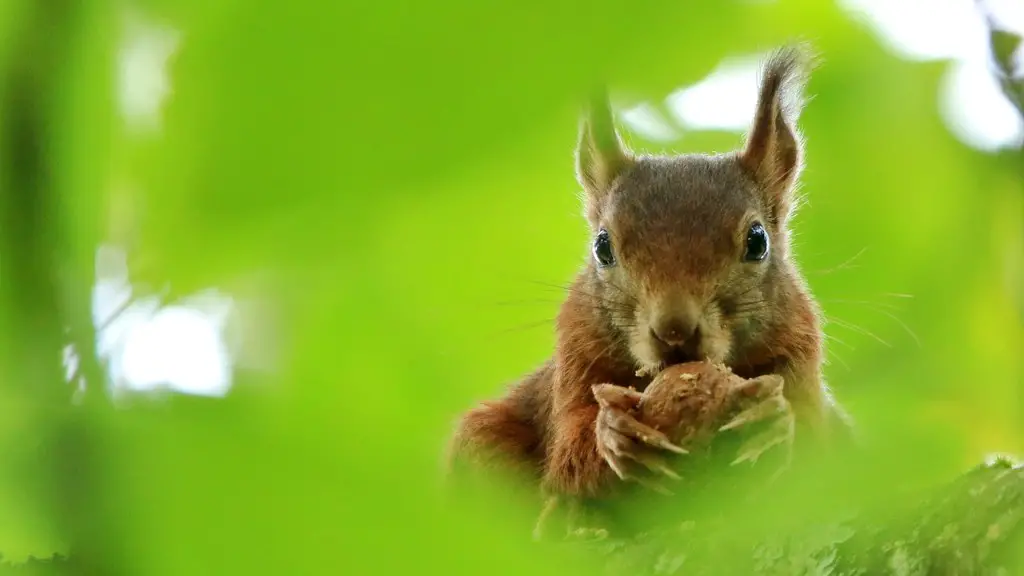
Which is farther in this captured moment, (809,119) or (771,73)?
(771,73)

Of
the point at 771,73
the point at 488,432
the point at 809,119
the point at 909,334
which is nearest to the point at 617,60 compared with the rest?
the point at 909,334

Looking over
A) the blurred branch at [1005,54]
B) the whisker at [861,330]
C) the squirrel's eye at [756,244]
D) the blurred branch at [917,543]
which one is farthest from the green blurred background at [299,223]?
the squirrel's eye at [756,244]

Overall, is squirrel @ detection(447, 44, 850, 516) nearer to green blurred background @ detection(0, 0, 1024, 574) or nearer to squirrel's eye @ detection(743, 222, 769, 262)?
squirrel's eye @ detection(743, 222, 769, 262)

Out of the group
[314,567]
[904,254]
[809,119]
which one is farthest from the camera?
[809,119]

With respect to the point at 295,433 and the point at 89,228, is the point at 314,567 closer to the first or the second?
the point at 295,433

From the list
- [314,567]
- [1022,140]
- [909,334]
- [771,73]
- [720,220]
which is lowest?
[314,567]

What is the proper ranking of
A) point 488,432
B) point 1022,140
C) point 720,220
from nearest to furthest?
point 1022,140
point 720,220
point 488,432

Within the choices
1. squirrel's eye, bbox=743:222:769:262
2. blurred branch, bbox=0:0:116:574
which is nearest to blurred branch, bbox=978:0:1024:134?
squirrel's eye, bbox=743:222:769:262
